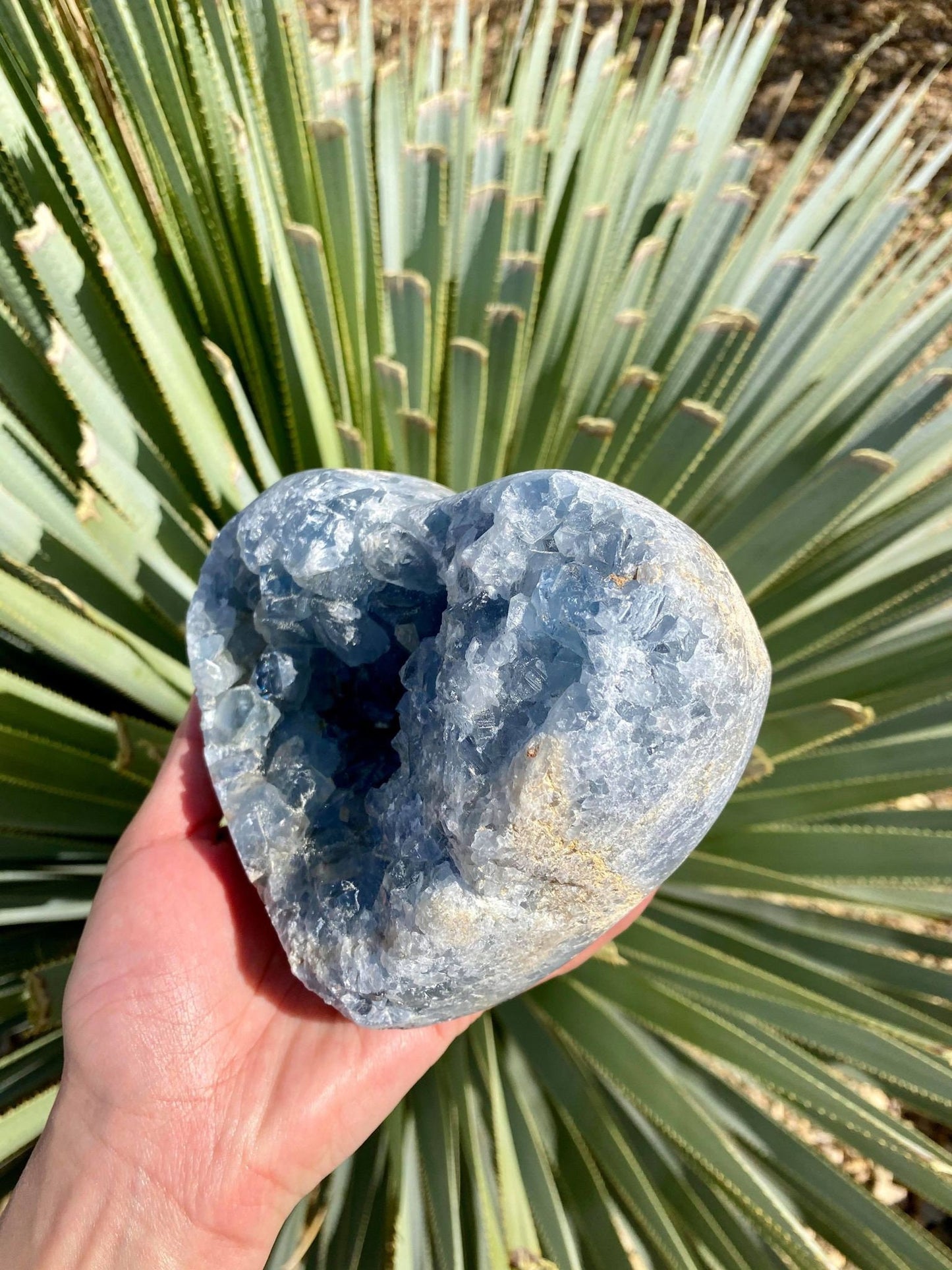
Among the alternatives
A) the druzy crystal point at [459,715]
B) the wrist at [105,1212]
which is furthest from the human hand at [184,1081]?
the druzy crystal point at [459,715]

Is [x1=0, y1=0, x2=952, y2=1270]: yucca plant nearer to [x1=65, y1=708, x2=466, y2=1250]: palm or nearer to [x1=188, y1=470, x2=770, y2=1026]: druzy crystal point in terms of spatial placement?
[x1=65, y1=708, x2=466, y2=1250]: palm

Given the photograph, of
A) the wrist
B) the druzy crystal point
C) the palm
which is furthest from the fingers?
the wrist

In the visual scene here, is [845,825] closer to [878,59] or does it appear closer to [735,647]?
[735,647]

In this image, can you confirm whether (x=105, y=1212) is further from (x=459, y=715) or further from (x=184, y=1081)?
(x=459, y=715)

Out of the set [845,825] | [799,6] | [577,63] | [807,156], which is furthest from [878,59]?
[845,825]

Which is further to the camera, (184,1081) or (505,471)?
(505,471)

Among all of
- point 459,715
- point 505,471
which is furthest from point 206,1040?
point 505,471
